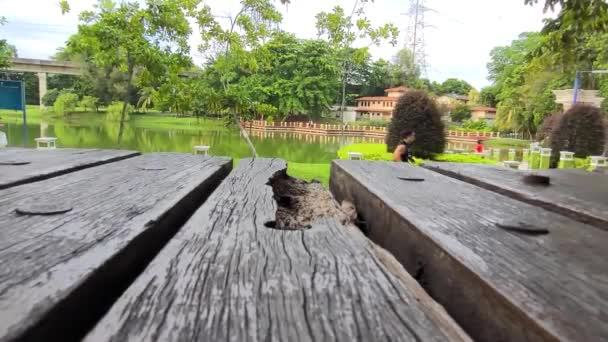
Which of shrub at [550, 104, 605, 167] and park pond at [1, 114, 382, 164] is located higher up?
shrub at [550, 104, 605, 167]

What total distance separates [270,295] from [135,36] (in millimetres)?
8208

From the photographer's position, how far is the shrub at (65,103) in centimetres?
3198

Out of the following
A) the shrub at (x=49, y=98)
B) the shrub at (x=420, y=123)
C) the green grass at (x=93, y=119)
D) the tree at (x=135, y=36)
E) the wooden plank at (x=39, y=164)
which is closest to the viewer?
the wooden plank at (x=39, y=164)

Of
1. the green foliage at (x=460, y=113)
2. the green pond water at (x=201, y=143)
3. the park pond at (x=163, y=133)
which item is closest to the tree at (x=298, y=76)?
the park pond at (x=163, y=133)

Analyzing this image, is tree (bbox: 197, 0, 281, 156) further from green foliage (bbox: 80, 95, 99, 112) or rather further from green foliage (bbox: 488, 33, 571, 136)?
green foliage (bbox: 80, 95, 99, 112)

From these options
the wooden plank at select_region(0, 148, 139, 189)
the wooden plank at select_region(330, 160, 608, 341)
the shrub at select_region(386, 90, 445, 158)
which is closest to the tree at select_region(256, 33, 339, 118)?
the shrub at select_region(386, 90, 445, 158)

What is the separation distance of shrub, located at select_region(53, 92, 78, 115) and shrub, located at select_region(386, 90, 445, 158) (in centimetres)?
3094

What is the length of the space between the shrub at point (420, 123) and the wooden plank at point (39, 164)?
891 cm

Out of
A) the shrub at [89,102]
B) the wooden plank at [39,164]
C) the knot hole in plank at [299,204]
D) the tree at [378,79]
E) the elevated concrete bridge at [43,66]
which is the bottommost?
the knot hole in plank at [299,204]

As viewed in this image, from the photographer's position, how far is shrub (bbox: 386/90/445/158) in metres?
10.5

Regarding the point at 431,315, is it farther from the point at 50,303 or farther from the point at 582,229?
the point at 582,229

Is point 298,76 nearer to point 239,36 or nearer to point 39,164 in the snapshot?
point 239,36

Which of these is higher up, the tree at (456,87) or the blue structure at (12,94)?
the tree at (456,87)

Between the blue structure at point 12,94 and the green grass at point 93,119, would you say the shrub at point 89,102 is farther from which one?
the blue structure at point 12,94
